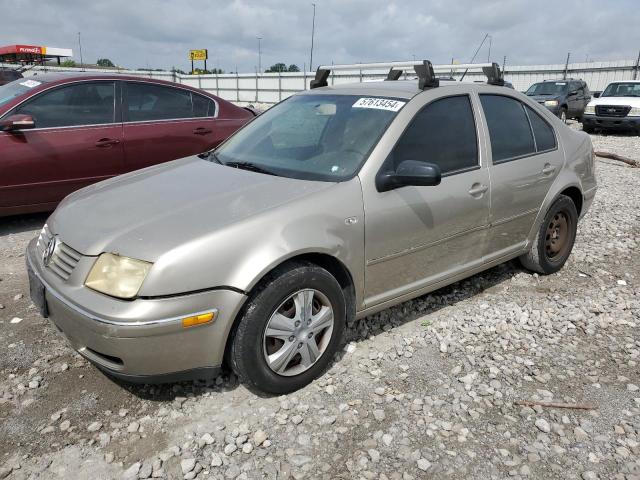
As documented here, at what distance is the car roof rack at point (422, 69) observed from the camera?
349cm

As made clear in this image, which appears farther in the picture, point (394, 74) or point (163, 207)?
point (394, 74)

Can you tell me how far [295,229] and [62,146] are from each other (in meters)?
3.75

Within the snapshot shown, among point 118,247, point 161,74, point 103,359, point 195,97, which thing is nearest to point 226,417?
point 103,359

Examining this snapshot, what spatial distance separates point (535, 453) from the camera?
2475 mm

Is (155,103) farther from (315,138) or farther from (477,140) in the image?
(477,140)

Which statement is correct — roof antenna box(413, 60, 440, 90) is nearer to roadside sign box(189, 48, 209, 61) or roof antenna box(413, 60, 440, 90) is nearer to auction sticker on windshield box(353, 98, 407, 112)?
auction sticker on windshield box(353, 98, 407, 112)

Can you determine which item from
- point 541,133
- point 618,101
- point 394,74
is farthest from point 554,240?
point 618,101

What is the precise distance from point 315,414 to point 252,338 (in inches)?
21.3

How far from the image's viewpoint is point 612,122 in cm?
1550

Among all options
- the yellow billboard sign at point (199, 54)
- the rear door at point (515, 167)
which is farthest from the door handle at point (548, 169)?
the yellow billboard sign at point (199, 54)

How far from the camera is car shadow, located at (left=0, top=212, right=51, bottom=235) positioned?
18.1 feet

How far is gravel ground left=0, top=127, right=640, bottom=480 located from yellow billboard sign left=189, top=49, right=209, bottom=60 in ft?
164

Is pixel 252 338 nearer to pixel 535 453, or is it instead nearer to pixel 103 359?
pixel 103 359

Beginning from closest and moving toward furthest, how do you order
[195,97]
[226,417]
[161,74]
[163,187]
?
[226,417] → [163,187] → [195,97] → [161,74]
